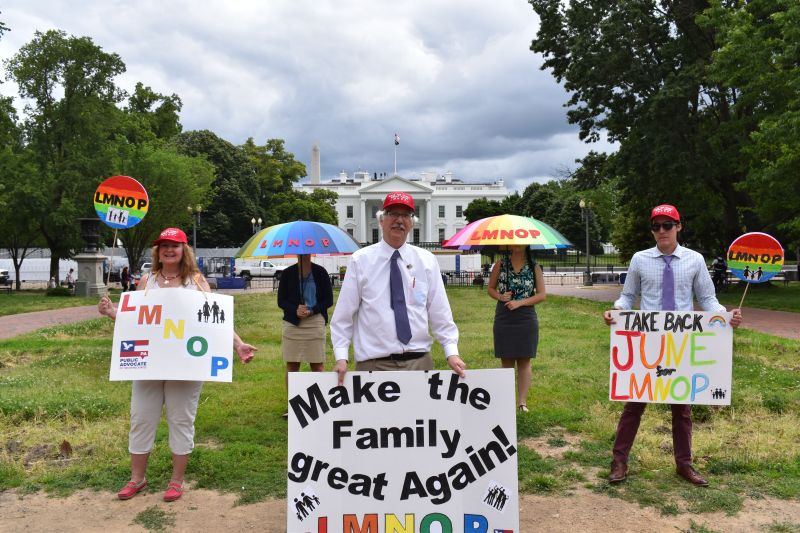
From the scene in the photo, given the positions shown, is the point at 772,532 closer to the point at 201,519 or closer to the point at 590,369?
the point at 201,519

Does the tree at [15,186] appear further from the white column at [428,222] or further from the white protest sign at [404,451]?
the white column at [428,222]

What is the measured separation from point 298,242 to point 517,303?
2.18 metres

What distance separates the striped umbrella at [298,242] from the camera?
6.38 meters

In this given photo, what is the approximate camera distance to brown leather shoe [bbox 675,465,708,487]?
4719mm

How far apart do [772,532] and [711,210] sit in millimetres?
27705

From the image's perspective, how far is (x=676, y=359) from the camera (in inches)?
190

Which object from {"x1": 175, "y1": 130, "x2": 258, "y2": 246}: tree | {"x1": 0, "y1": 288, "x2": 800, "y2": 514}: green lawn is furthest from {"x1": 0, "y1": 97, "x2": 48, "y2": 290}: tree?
{"x1": 175, "y1": 130, "x2": 258, "y2": 246}: tree

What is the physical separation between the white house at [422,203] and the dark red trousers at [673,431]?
103 metres

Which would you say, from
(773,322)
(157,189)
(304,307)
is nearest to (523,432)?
(304,307)

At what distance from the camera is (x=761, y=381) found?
8.17m

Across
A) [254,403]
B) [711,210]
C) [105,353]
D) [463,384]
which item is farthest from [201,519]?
[711,210]

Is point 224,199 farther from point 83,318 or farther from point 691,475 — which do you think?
point 691,475

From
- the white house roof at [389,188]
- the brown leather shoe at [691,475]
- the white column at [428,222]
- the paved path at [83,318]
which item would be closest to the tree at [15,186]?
the paved path at [83,318]

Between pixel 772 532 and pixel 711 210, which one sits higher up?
pixel 711 210
